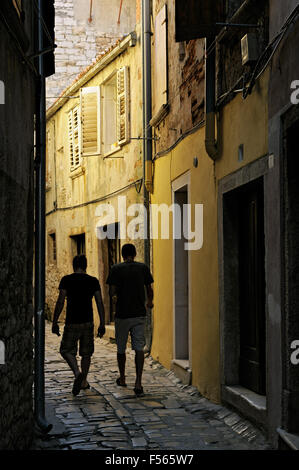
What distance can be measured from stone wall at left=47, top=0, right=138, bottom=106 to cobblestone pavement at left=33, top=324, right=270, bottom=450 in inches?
526

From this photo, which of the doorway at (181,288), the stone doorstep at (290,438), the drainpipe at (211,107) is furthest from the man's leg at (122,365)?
the stone doorstep at (290,438)

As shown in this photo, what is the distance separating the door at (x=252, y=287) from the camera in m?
6.90

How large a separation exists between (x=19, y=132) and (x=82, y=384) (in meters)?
4.08

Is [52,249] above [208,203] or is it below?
below

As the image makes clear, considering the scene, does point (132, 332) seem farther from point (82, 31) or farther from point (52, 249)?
point (82, 31)

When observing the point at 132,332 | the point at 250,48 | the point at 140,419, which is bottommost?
the point at 140,419

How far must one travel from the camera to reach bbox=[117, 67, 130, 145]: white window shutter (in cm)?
1372

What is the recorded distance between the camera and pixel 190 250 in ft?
30.4

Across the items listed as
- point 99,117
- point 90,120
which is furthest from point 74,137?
point 99,117

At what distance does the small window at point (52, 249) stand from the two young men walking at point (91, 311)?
11.5 metres

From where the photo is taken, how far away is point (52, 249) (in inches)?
820

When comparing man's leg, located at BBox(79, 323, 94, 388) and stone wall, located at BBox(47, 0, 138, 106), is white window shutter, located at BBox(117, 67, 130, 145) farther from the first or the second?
stone wall, located at BBox(47, 0, 138, 106)

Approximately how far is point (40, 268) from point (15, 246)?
4.44 feet
